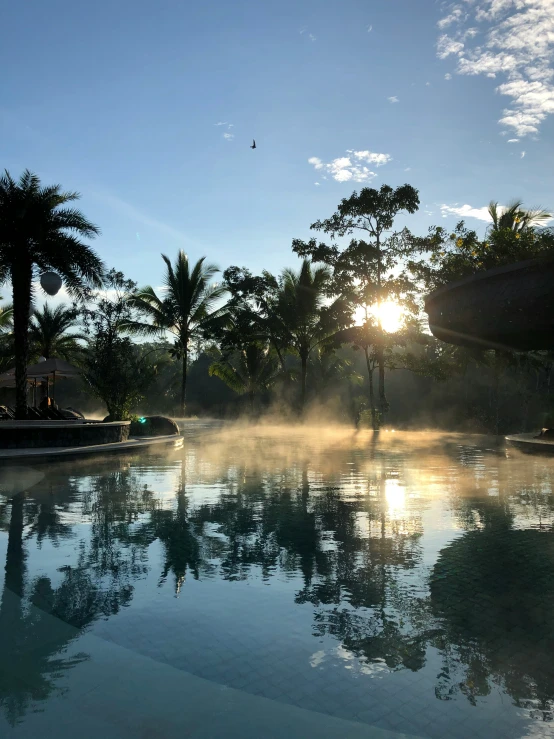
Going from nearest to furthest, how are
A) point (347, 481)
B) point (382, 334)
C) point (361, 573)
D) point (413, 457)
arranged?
1. point (361, 573)
2. point (347, 481)
3. point (413, 457)
4. point (382, 334)

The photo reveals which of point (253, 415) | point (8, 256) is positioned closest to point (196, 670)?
point (8, 256)

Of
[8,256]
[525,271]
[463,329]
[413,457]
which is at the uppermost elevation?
[8,256]

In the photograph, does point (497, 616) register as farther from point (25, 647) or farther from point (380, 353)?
point (380, 353)

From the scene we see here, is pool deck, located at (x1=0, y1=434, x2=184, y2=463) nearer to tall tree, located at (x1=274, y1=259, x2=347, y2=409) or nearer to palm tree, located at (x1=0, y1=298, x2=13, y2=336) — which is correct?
tall tree, located at (x1=274, y1=259, x2=347, y2=409)

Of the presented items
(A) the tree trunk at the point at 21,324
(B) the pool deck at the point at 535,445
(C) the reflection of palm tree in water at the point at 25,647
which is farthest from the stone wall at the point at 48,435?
(B) the pool deck at the point at 535,445

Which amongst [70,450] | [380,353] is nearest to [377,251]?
[380,353]

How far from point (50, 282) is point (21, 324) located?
5.29 meters

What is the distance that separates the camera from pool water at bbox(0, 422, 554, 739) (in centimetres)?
320

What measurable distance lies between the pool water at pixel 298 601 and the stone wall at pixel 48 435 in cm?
672

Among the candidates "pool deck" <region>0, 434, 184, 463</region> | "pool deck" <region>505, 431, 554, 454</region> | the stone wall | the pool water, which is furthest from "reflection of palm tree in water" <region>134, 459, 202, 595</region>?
"pool deck" <region>505, 431, 554, 454</region>

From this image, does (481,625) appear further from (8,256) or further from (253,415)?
(253,415)

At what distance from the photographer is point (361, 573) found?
211 inches

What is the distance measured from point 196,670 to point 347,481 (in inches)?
315

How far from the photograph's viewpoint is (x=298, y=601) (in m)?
4.64
